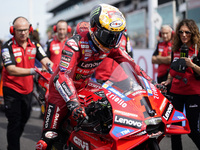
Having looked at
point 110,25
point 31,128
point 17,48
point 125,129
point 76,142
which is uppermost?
point 110,25

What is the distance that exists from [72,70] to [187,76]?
5.78ft

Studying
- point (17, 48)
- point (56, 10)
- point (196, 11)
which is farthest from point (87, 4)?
point (17, 48)

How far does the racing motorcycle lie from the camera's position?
105 inches

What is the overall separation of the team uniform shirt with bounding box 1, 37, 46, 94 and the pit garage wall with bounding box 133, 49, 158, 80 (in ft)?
14.3

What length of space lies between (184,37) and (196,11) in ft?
12.9

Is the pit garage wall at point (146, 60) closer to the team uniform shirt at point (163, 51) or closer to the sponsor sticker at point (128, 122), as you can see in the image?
the team uniform shirt at point (163, 51)

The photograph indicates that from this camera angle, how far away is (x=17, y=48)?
495 cm

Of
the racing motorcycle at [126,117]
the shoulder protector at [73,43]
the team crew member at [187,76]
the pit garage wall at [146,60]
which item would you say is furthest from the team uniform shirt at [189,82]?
the pit garage wall at [146,60]

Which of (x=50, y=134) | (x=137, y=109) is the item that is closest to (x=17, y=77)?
(x=50, y=134)

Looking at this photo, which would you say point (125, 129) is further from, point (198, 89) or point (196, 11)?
point (196, 11)

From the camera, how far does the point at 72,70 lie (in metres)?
3.79

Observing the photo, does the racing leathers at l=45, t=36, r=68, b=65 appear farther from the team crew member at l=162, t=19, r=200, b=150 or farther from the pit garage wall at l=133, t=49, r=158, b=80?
the team crew member at l=162, t=19, r=200, b=150

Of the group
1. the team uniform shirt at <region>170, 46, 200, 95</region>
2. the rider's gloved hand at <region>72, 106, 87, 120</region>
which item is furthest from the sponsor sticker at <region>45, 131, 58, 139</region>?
the team uniform shirt at <region>170, 46, 200, 95</region>

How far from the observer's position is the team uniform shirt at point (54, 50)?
7.86m
